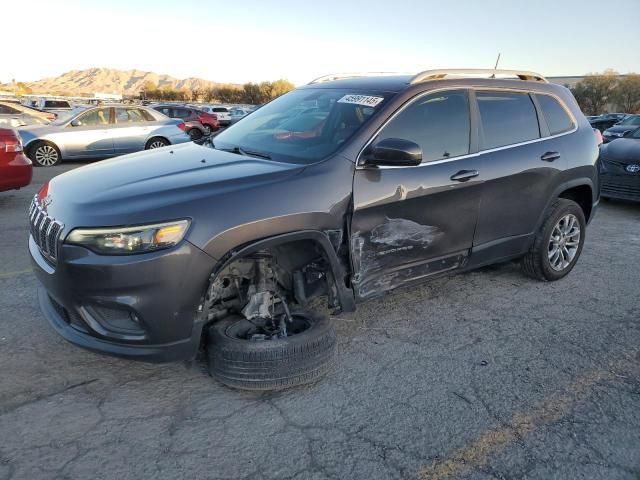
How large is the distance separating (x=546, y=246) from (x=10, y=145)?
7005 mm

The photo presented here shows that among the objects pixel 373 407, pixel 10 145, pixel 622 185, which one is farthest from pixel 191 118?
pixel 373 407

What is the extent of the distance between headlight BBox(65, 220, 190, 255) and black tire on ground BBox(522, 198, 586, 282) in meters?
3.30

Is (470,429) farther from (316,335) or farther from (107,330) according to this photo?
(107,330)

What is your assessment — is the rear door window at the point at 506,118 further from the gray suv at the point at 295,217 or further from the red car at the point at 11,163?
the red car at the point at 11,163

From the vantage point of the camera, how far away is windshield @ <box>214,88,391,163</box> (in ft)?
10.9

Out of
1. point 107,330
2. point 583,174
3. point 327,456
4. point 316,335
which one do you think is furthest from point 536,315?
point 107,330

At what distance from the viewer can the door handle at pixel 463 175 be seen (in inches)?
143

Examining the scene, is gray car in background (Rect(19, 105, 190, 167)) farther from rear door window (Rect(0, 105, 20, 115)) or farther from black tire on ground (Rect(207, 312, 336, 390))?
black tire on ground (Rect(207, 312, 336, 390))

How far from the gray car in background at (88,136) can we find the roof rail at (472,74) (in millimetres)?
10055

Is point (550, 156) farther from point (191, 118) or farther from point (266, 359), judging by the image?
point (191, 118)

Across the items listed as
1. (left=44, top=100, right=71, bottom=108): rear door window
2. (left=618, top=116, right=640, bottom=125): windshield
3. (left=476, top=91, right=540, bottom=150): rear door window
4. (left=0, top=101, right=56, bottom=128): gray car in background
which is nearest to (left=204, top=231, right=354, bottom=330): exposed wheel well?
(left=476, top=91, right=540, bottom=150): rear door window

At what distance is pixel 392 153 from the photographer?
10.3ft

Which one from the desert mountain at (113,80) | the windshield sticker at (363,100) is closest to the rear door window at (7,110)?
the windshield sticker at (363,100)

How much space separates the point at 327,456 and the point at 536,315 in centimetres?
243
